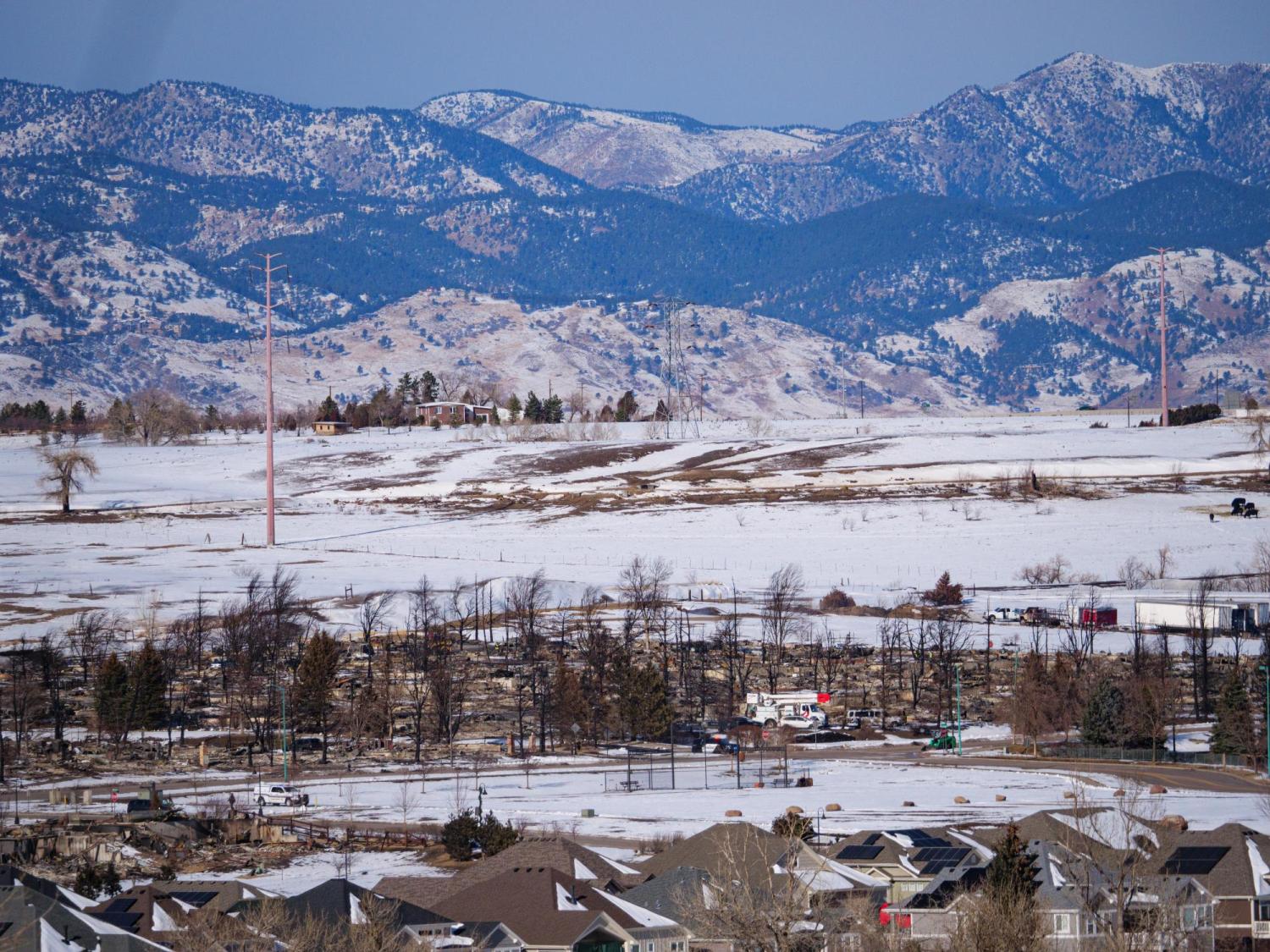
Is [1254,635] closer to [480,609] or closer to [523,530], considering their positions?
[480,609]

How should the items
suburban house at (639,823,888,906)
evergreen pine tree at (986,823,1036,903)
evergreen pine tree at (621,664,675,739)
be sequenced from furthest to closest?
evergreen pine tree at (621,664,675,739) < suburban house at (639,823,888,906) < evergreen pine tree at (986,823,1036,903)

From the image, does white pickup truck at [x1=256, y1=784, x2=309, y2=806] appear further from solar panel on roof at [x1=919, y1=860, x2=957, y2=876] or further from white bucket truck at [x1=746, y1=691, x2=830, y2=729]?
white bucket truck at [x1=746, y1=691, x2=830, y2=729]

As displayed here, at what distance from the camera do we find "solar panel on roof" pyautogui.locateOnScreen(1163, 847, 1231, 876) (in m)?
47.3

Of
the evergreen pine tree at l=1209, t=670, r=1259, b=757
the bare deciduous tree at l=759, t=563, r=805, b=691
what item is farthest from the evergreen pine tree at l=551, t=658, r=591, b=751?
the evergreen pine tree at l=1209, t=670, r=1259, b=757

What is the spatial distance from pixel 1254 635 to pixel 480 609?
3880cm

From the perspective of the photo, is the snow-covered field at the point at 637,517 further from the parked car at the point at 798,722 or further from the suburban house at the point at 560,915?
the suburban house at the point at 560,915

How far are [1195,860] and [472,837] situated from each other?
62.0 ft

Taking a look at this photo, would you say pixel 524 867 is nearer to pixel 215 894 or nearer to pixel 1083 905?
pixel 215 894

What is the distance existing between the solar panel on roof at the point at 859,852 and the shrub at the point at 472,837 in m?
9.16

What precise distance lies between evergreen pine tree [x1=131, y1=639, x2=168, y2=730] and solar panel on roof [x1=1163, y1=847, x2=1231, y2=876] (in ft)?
148

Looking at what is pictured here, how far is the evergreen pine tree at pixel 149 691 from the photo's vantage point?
8012 centimetres

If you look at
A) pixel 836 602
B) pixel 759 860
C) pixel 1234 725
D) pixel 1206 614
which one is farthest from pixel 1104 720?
pixel 759 860

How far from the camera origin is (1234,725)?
73188mm

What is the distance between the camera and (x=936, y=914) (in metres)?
46.8
